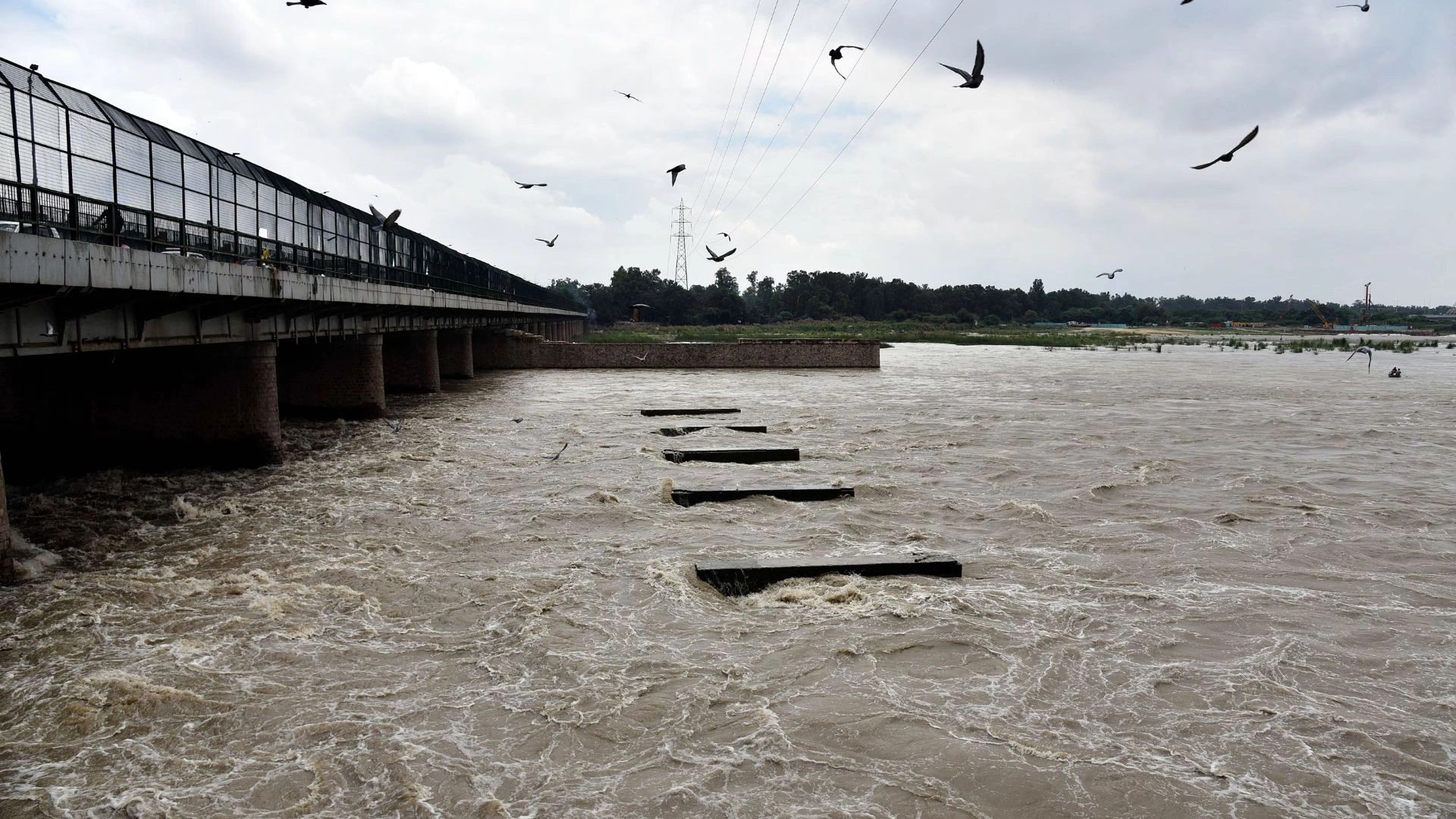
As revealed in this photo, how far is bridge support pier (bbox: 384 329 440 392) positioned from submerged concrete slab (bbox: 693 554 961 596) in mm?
39595

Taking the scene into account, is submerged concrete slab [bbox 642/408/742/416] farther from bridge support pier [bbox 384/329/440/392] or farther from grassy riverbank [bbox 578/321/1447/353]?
grassy riverbank [bbox 578/321/1447/353]

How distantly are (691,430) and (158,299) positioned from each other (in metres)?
17.7

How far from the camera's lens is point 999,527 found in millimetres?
18484

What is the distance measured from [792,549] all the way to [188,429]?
16523 mm

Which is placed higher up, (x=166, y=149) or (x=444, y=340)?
(x=166, y=149)

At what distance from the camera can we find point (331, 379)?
3719 centimetres

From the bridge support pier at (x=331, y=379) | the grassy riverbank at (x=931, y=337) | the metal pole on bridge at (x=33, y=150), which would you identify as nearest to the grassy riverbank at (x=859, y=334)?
the grassy riverbank at (x=931, y=337)

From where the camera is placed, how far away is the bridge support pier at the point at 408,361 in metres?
51.0

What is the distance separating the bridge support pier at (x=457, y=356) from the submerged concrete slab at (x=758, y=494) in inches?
1747

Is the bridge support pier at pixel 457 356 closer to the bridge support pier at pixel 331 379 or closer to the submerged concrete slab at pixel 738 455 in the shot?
the bridge support pier at pixel 331 379

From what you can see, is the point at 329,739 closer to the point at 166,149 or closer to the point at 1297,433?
the point at 166,149

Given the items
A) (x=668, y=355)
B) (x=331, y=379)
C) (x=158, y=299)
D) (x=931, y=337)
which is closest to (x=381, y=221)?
(x=331, y=379)

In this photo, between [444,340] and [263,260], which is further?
[444,340]

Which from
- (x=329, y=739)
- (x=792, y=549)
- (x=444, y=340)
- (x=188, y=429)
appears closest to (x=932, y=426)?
(x=792, y=549)
